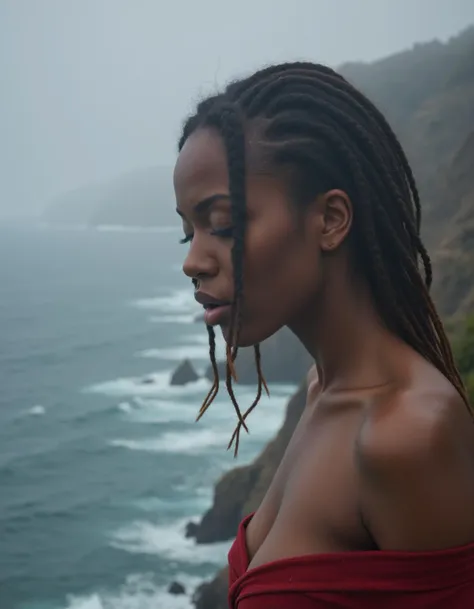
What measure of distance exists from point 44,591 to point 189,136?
26.0 metres

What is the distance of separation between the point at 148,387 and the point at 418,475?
4750cm

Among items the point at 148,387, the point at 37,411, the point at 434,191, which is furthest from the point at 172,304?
the point at 434,191

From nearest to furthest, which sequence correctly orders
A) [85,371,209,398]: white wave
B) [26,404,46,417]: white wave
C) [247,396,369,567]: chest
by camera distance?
1. [247,396,369,567]: chest
2. [26,404,46,417]: white wave
3. [85,371,209,398]: white wave

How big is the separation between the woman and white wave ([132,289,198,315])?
246ft

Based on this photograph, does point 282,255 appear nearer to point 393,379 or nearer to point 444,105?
point 393,379

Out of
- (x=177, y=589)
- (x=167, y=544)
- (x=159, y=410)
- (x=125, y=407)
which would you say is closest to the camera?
(x=177, y=589)

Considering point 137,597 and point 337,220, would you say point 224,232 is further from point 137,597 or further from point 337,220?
point 137,597

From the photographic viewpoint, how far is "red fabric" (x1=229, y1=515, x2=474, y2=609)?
1699 millimetres

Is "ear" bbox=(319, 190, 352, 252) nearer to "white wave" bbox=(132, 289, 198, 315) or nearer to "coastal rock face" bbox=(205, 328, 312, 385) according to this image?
"coastal rock face" bbox=(205, 328, 312, 385)

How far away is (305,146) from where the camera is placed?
6.26 feet

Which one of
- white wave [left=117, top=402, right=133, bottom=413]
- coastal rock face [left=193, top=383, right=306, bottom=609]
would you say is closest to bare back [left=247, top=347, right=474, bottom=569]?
coastal rock face [left=193, top=383, right=306, bottom=609]

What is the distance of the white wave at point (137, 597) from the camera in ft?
74.8

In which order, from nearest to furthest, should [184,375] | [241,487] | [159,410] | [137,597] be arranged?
[137,597]
[241,487]
[159,410]
[184,375]

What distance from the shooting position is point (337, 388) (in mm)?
2025
